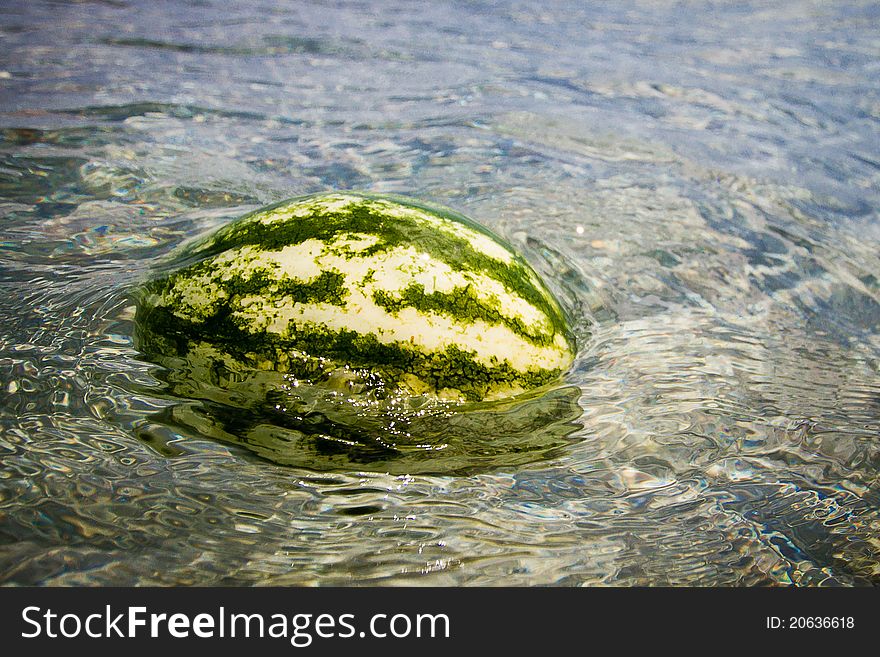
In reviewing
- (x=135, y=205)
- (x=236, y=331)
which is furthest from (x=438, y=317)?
(x=135, y=205)

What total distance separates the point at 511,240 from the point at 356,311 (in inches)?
66.2

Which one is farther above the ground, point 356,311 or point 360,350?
point 356,311

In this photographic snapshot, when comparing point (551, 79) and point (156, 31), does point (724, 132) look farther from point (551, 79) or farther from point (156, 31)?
point (156, 31)

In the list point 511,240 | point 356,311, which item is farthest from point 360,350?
point 511,240

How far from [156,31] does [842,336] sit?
647 cm

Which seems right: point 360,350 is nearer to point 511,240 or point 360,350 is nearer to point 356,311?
point 356,311

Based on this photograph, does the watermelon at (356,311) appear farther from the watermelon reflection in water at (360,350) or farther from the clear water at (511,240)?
the clear water at (511,240)

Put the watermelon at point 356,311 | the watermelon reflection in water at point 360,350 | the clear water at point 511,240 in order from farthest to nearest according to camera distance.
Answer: the watermelon at point 356,311
the watermelon reflection in water at point 360,350
the clear water at point 511,240

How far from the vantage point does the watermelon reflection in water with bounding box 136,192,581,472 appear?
2.93 metres

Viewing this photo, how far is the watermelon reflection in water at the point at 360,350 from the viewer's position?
2.93m

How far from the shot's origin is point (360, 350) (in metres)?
3.04

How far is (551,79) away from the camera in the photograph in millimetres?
7238

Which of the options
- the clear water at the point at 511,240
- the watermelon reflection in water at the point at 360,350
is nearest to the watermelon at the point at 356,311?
the watermelon reflection in water at the point at 360,350
